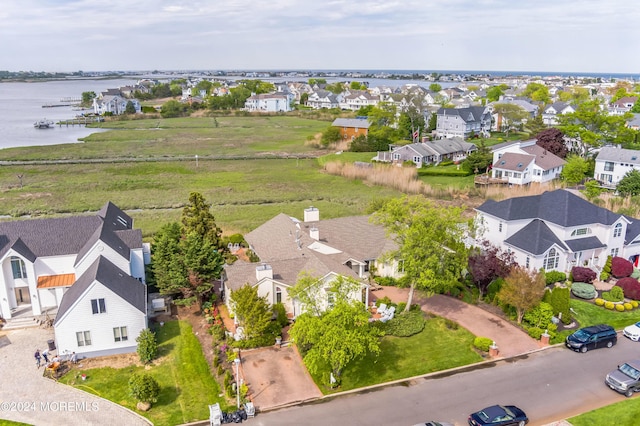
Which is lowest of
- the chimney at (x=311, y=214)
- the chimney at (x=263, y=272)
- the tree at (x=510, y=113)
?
the chimney at (x=263, y=272)

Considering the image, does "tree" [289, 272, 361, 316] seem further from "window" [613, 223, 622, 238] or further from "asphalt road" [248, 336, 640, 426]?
"window" [613, 223, 622, 238]

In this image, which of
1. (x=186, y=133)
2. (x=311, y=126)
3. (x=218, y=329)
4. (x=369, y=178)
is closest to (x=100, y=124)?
(x=186, y=133)

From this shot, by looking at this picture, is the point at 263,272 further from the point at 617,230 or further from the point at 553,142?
the point at 553,142

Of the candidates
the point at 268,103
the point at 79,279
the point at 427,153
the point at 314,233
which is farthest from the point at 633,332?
the point at 268,103

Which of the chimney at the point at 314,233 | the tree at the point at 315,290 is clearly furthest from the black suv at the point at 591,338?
the chimney at the point at 314,233

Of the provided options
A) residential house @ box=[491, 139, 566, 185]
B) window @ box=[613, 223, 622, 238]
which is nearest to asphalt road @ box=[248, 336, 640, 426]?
window @ box=[613, 223, 622, 238]

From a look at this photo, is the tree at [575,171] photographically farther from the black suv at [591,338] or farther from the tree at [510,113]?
the black suv at [591,338]
